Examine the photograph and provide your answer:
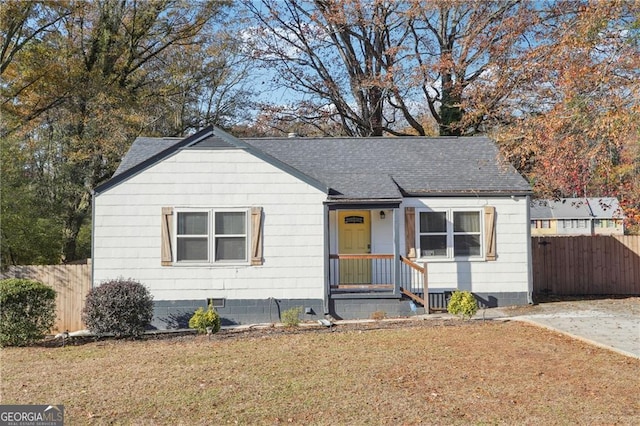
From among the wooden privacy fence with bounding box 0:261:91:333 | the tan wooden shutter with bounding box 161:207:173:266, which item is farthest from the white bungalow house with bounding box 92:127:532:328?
the wooden privacy fence with bounding box 0:261:91:333

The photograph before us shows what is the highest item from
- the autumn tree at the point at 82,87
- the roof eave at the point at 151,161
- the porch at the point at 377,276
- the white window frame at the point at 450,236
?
the autumn tree at the point at 82,87

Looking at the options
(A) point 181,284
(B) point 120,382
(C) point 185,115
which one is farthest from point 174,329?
(C) point 185,115

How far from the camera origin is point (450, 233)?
12.6 meters

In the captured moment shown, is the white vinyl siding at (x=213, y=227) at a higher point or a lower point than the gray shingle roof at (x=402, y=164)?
lower

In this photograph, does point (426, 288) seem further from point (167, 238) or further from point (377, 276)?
point (167, 238)

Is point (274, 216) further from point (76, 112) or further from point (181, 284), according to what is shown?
point (76, 112)

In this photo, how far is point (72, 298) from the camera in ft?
40.3

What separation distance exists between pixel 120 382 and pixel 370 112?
19196 mm

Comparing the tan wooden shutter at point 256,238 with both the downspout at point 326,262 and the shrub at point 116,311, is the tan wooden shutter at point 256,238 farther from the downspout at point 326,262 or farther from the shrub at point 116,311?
the shrub at point 116,311

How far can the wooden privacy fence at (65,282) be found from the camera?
40.2ft

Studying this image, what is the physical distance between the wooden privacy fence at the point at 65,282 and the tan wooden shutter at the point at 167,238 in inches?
81.9

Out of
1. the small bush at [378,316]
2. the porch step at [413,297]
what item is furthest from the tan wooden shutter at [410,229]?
the small bush at [378,316]

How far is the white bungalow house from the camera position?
1181 centimetres

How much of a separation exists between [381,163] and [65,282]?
872 cm
